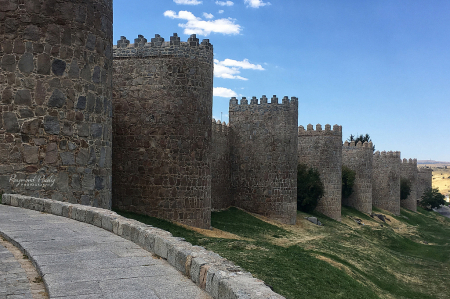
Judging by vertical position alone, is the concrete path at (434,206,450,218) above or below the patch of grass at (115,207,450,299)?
below

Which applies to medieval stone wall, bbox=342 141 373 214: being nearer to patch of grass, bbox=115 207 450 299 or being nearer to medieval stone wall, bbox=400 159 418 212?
patch of grass, bbox=115 207 450 299

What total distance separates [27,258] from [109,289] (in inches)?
59.4

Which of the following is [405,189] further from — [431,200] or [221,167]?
[221,167]

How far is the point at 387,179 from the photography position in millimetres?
41312

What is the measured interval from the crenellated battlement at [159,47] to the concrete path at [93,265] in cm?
991

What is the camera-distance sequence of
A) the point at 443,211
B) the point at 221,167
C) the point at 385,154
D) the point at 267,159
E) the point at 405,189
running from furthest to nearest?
the point at 443,211, the point at 405,189, the point at 385,154, the point at 267,159, the point at 221,167

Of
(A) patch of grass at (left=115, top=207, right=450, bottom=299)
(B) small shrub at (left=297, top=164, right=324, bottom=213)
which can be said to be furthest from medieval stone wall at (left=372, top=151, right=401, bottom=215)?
(B) small shrub at (left=297, top=164, right=324, bottom=213)

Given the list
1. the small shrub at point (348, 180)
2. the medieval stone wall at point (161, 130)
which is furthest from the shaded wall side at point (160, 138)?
the small shrub at point (348, 180)

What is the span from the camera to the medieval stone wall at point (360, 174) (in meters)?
36.1

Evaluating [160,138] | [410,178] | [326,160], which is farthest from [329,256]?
[410,178]

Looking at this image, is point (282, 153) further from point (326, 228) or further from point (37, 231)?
point (37, 231)

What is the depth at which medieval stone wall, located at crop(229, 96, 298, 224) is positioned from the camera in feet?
Result: 79.3

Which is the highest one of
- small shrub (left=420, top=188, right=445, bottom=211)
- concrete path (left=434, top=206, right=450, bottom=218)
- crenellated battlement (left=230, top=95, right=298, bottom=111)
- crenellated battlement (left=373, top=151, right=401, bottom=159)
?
crenellated battlement (left=230, top=95, right=298, bottom=111)

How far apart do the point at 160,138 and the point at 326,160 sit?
1689cm
